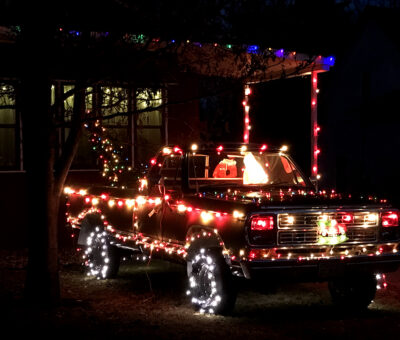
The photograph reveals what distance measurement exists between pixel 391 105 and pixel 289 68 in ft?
53.0

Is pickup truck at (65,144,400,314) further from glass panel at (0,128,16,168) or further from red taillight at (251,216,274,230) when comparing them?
glass panel at (0,128,16,168)

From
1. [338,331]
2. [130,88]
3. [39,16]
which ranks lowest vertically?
[338,331]

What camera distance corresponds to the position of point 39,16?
326 inches

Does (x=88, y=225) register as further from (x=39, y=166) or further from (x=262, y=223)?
(x=262, y=223)

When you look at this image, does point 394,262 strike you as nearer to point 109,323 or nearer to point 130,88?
point 109,323

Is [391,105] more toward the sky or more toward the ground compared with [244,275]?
more toward the sky

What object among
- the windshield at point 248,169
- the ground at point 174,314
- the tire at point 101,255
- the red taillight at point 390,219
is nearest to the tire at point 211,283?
the ground at point 174,314

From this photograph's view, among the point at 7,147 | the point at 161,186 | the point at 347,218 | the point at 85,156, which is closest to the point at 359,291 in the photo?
the point at 347,218

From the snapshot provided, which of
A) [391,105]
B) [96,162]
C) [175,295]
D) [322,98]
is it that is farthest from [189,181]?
[322,98]

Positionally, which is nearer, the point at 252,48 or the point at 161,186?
the point at 161,186

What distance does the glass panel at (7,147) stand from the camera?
47.2 feet

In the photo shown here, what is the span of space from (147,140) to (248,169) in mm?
6364

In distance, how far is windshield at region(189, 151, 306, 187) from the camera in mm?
9250

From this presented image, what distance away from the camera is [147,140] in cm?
1553
